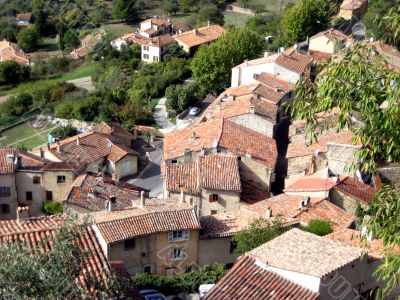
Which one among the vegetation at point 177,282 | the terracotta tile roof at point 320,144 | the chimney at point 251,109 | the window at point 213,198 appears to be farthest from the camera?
the chimney at point 251,109

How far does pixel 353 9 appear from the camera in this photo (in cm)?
6091

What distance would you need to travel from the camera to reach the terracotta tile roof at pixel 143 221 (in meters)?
21.8

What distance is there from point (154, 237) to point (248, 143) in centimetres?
1132

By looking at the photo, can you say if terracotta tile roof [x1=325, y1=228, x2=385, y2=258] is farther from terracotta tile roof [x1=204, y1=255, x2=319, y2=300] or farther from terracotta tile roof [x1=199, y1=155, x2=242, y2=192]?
A: terracotta tile roof [x1=199, y1=155, x2=242, y2=192]

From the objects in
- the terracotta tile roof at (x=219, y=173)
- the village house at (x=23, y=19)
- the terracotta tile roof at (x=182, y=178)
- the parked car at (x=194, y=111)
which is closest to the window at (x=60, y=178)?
the terracotta tile roof at (x=182, y=178)

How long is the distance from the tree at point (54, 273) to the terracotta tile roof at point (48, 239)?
8.5 inches

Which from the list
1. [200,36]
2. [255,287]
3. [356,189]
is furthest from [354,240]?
[200,36]

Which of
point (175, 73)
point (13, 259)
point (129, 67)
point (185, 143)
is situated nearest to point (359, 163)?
point (13, 259)

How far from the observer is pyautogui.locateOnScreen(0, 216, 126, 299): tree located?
1098 centimetres

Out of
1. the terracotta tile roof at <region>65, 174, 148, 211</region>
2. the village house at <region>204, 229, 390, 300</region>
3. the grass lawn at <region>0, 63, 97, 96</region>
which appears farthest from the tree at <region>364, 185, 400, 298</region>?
the grass lawn at <region>0, 63, 97, 96</region>

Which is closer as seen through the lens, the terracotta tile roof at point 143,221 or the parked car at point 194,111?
the terracotta tile roof at point 143,221

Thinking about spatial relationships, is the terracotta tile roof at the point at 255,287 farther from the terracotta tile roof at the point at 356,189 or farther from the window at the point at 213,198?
the window at the point at 213,198

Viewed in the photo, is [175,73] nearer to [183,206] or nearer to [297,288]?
[183,206]

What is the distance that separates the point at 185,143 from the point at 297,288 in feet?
59.5
